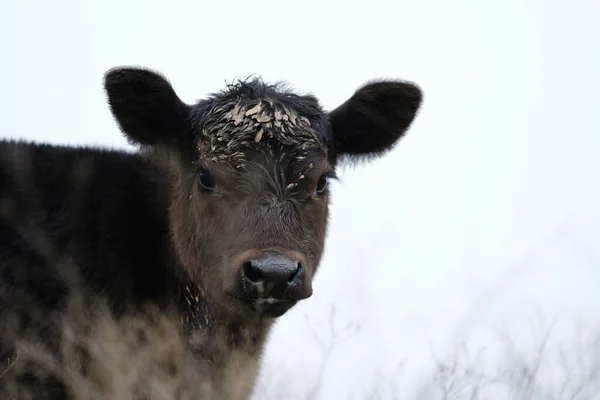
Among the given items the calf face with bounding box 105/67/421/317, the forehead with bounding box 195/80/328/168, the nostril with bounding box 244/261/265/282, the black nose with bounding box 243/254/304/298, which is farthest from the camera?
the forehead with bounding box 195/80/328/168

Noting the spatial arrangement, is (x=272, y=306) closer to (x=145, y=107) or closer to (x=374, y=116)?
(x=145, y=107)

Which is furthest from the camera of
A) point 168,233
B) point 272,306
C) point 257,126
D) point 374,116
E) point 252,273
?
point 374,116

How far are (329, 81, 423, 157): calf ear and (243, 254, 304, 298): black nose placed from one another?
82.7 inches

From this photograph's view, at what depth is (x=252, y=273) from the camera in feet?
18.3

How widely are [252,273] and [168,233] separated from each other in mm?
1469

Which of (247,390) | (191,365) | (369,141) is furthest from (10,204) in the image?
(369,141)

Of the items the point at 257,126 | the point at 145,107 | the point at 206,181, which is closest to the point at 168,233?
the point at 206,181

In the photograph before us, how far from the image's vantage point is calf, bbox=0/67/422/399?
584 cm

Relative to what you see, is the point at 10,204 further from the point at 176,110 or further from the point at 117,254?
the point at 176,110

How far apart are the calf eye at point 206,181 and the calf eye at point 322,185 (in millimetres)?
777

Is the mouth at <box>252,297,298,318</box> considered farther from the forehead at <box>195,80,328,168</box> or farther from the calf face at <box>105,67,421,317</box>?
the forehead at <box>195,80,328,168</box>

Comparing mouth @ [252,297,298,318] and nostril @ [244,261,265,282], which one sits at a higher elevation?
nostril @ [244,261,265,282]

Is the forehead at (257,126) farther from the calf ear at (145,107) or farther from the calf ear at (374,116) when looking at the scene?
the calf ear at (374,116)

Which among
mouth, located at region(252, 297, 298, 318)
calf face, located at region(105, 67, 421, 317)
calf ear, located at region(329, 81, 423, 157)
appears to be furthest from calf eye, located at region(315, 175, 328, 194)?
mouth, located at region(252, 297, 298, 318)
